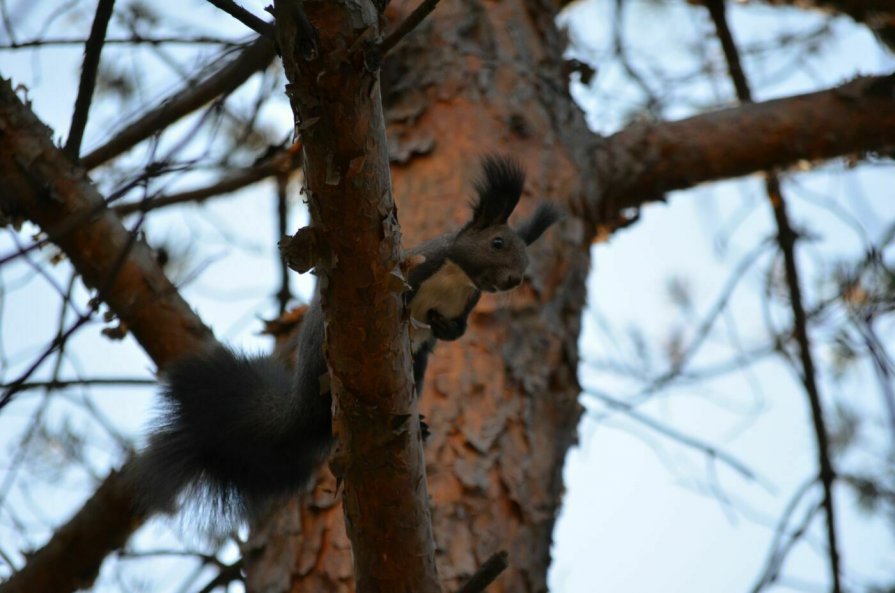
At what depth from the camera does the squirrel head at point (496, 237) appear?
6.82 feet

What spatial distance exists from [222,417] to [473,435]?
19.1 inches

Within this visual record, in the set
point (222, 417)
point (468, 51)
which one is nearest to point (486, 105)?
point (468, 51)

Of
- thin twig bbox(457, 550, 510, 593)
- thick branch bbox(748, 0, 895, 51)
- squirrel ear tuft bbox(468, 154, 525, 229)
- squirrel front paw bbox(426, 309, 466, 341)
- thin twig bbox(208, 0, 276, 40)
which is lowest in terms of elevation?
thin twig bbox(457, 550, 510, 593)

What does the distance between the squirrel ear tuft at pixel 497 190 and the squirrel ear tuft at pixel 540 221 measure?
0.05m

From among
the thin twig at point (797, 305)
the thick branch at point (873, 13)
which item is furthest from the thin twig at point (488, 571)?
the thick branch at point (873, 13)

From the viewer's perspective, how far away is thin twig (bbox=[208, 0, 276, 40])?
1018mm

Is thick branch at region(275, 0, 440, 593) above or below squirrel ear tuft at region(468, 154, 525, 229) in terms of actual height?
below

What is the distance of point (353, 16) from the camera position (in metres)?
1.07

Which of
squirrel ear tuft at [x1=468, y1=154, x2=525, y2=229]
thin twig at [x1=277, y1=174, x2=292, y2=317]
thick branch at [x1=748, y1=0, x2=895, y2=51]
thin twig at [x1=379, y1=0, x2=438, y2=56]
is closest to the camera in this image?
thin twig at [x1=379, y1=0, x2=438, y2=56]

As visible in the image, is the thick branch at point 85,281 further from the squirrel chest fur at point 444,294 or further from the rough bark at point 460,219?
the squirrel chest fur at point 444,294

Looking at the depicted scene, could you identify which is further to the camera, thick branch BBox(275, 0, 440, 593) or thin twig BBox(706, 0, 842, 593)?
thin twig BBox(706, 0, 842, 593)

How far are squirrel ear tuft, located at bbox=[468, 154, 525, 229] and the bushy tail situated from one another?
21.8 inches

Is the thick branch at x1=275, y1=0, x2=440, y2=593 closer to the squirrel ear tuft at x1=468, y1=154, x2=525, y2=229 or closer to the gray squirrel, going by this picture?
the gray squirrel

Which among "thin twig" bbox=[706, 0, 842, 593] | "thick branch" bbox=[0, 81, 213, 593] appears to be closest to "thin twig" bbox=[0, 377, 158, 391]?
"thick branch" bbox=[0, 81, 213, 593]
